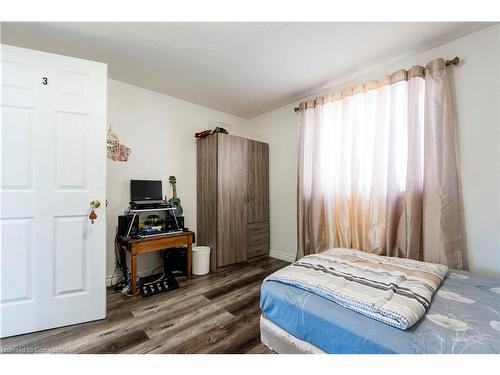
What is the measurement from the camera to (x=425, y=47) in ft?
6.64

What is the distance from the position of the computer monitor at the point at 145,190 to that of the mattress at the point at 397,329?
6.38 feet

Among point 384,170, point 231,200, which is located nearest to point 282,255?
point 231,200

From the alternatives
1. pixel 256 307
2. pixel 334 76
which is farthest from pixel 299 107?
pixel 256 307

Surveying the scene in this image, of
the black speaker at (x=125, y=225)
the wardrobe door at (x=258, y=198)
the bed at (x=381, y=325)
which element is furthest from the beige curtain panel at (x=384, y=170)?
the black speaker at (x=125, y=225)

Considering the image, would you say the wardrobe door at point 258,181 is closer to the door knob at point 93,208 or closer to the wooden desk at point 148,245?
the wooden desk at point 148,245

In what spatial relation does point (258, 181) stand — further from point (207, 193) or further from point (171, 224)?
point (171, 224)

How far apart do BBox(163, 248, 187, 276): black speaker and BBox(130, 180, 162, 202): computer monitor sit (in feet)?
2.50

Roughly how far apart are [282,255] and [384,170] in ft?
6.63

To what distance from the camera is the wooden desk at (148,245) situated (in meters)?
2.26

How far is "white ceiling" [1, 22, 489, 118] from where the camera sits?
5.54 ft

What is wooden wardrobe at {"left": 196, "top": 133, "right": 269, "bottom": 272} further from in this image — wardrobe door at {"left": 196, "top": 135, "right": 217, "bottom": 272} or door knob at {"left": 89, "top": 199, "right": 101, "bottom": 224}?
door knob at {"left": 89, "top": 199, "right": 101, "bottom": 224}

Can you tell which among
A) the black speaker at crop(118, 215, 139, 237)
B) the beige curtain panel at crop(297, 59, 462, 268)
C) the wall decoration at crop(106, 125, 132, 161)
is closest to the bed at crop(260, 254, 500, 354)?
the beige curtain panel at crop(297, 59, 462, 268)
